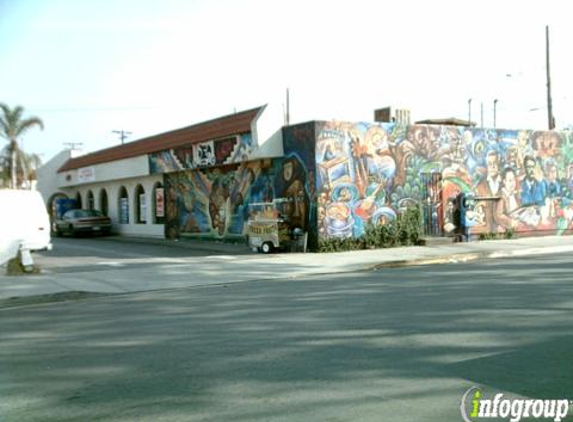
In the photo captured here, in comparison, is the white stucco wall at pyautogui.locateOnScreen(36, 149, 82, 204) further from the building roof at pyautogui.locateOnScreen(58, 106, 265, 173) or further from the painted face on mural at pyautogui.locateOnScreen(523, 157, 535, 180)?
the painted face on mural at pyautogui.locateOnScreen(523, 157, 535, 180)

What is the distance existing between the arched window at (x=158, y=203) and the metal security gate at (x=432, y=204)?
11.7 meters

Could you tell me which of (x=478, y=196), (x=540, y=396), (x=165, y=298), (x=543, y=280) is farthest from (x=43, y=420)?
(x=478, y=196)

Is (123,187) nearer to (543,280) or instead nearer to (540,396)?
(543,280)

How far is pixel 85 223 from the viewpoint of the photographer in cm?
3081

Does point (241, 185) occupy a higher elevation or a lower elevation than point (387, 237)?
higher

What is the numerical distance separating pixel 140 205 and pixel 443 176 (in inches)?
579

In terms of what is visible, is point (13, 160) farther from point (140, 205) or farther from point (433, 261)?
point (433, 261)

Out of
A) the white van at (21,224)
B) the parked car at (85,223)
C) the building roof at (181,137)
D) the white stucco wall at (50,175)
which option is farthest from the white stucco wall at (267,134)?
the white stucco wall at (50,175)

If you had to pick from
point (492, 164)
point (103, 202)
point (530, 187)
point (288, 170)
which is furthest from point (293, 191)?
point (103, 202)

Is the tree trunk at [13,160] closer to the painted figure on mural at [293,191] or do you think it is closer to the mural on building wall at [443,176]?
the painted figure on mural at [293,191]

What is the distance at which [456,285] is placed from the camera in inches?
446

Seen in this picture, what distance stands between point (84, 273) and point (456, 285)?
29.9 ft

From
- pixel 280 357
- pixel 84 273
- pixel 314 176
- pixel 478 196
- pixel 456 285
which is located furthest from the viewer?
pixel 478 196

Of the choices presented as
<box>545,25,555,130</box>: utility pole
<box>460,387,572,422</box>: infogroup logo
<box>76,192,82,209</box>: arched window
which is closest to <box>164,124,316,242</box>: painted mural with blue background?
<box>76,192,82,209</box>: arched window
